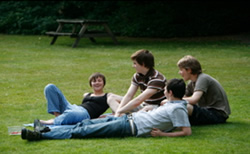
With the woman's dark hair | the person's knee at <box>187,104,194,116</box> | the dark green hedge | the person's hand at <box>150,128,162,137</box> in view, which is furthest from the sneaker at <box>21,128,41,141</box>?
the dark green hedge

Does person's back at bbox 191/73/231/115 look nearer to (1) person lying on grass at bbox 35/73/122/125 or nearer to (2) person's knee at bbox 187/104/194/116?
(2) person's knee at bbox 187/104/194/116

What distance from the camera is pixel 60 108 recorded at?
18.0 feet

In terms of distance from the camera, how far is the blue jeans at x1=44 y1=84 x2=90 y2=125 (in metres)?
5.30

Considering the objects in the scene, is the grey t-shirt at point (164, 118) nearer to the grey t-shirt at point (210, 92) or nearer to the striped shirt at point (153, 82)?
the striped shirt at point (153, 82)

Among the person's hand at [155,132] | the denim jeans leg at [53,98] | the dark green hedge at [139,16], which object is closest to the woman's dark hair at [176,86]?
the person's hand at [155,132]

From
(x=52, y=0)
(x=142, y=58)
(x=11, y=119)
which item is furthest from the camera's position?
(x=52, y=0)

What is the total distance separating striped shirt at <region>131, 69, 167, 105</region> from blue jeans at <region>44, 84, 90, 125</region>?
2.68ft

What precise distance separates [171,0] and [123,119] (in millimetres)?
17638

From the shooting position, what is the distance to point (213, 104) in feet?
18.0

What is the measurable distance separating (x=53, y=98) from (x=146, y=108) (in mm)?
1200

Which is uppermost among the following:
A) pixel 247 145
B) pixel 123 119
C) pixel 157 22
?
pixel 157 22

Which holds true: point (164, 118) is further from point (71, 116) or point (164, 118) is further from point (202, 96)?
point (71, 116)

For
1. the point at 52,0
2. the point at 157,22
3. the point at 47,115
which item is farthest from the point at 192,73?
the point at 52,0

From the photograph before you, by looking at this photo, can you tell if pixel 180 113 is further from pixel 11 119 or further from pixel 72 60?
pixel 72 60
